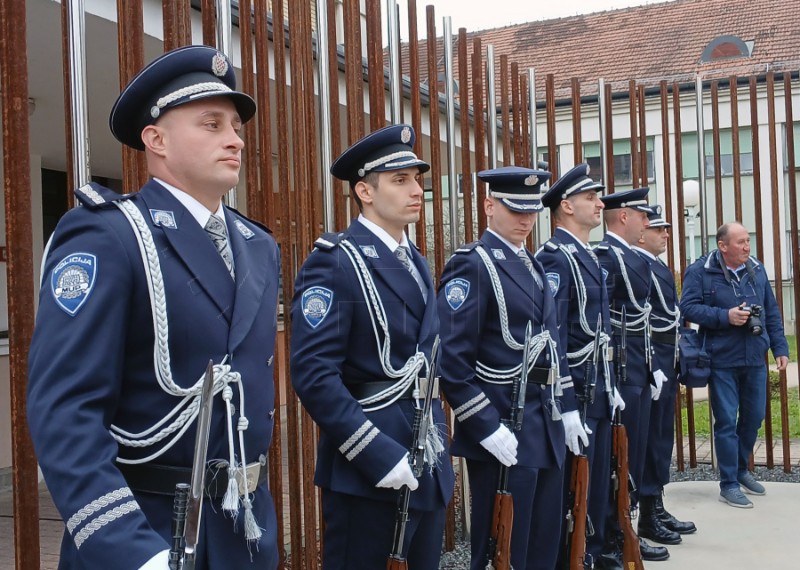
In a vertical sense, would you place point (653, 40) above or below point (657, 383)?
above

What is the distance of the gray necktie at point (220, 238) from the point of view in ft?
6.92

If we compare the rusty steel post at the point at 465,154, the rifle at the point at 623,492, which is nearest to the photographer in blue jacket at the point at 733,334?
the rifle at the point at 623,492

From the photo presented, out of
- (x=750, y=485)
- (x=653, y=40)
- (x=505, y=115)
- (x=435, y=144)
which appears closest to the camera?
(x=435, y=144)

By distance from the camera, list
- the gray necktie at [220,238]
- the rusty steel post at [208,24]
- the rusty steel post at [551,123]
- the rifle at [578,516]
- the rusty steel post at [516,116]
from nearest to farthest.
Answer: the gray necktie at [220,238], the rusty steel post at [208,24], the rifle at [578,516], the rusty steel post at [516,116], the rusty steel post at [551,123]

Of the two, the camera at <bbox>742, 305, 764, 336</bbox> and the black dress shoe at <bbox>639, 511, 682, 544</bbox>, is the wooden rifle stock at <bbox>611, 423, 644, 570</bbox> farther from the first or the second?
the camera at <bbox>742, 305, 764, 336</bbox>

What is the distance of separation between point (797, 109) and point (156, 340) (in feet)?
52.8

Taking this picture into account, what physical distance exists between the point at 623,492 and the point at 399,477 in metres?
2.25

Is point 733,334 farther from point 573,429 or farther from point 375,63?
point 375,63

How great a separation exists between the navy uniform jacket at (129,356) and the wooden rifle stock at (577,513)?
7.47 feet

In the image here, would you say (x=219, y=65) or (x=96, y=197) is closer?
(x=96, y=197)

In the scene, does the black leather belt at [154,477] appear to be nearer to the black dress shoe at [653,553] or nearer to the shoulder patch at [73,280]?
the shoulder patch at [73,280]

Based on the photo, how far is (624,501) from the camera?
15.5 ft

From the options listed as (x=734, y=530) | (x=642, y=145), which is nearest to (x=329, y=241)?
(x=734, y=530)

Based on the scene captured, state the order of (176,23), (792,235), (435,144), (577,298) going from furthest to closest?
(792,235)
(435,144)
(577,298)
(176,23)
